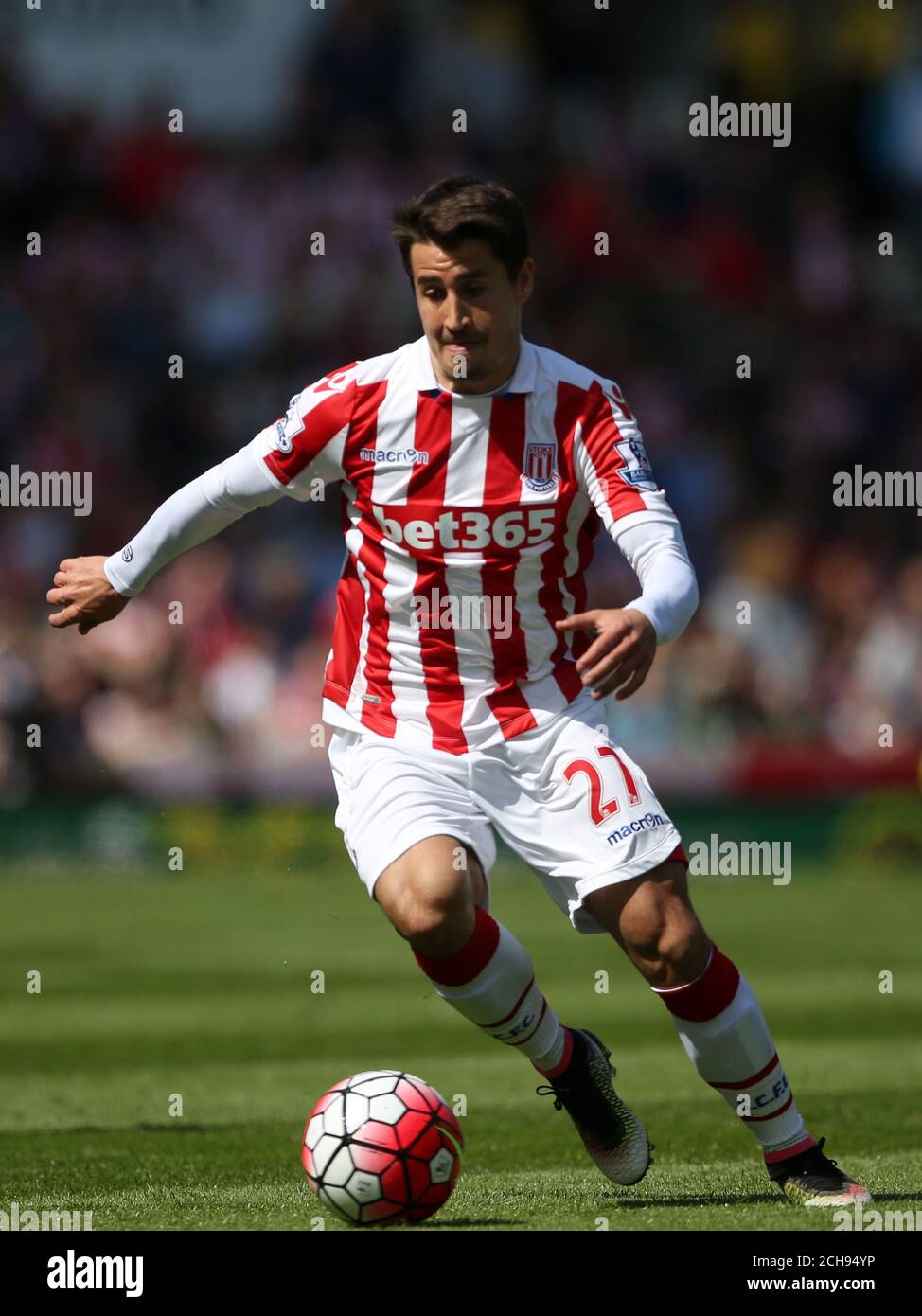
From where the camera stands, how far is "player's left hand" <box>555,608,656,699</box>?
512cm

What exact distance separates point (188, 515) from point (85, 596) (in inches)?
14.4

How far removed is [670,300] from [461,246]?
46.8 ft

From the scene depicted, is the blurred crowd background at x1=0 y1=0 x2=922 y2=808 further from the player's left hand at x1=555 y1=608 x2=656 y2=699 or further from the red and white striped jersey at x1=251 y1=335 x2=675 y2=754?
the player's left hand at x1=555 y1=608 x2=656 y2=699
